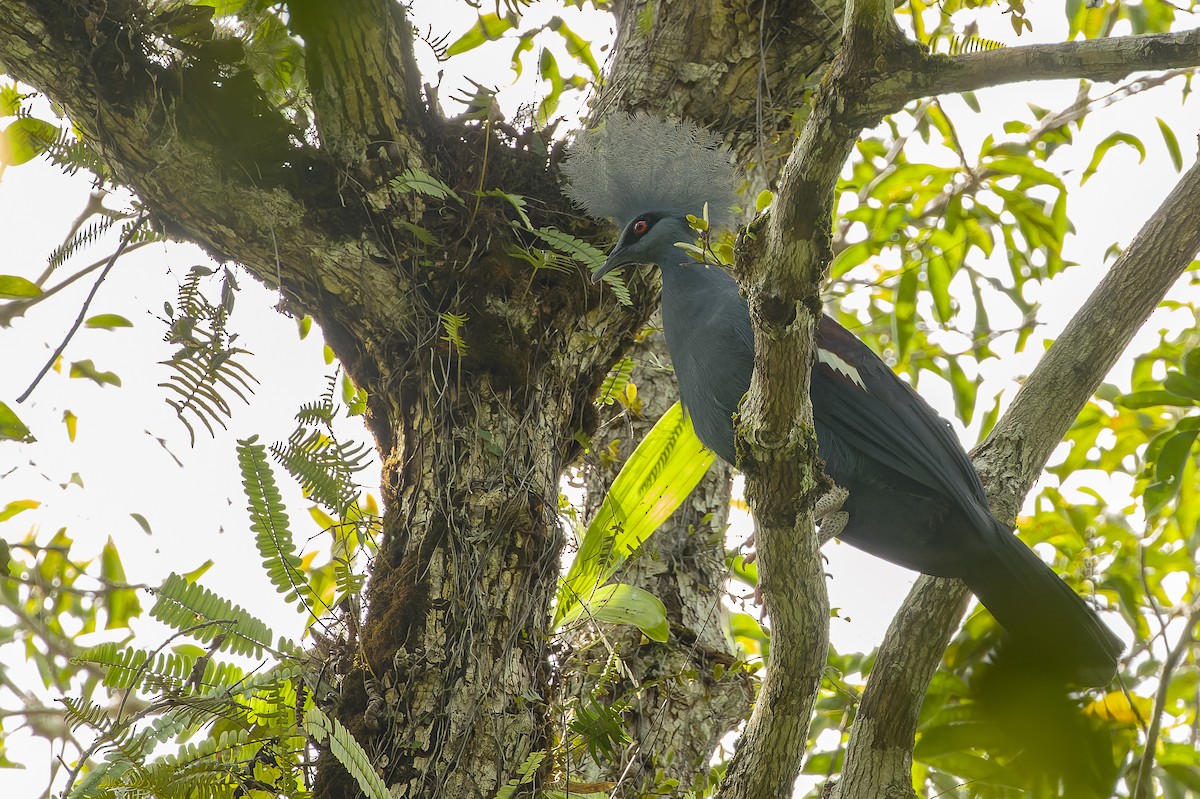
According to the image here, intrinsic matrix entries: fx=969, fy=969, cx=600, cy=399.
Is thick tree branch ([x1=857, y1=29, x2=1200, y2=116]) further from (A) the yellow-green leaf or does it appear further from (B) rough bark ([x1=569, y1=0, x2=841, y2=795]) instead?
(A) the yellow-green leaf

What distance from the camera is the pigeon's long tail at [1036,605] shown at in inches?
89.7

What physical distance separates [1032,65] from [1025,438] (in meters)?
1.34

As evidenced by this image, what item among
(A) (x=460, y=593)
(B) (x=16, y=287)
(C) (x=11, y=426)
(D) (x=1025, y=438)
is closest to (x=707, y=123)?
(D) (x=1025, y=438)

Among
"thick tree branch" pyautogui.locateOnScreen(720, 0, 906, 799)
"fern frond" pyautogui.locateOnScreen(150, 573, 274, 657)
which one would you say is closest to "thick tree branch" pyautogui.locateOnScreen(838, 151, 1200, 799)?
"thick tree branch" pyautogui.locateOnScreen(720, 0, 906, 799)

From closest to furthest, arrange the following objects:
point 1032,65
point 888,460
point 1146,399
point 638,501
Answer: point 1032,65 < point 888,460 < point 638,501 < point 1146,399

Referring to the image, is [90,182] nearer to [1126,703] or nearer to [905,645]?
[905,645]

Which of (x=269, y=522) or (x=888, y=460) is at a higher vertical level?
(x=888, y=460)

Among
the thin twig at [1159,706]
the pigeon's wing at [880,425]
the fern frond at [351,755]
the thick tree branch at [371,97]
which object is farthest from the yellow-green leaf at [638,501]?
the thin twig at [1159,706]

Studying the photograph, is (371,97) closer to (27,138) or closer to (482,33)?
(27,138)

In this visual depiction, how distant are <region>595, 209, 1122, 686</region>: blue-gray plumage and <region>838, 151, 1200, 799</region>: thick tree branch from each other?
4.8 inches

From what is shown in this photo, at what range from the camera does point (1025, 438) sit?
256 cm

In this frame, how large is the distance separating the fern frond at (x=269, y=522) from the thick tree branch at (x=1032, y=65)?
57.5 inches

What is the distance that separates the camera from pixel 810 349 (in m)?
1.70

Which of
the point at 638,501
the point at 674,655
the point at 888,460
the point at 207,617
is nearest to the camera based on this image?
the point at 207,617
